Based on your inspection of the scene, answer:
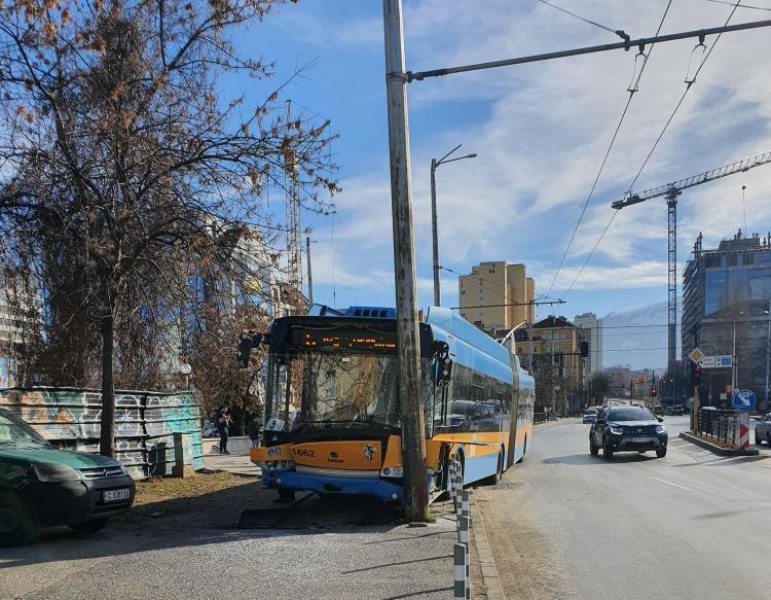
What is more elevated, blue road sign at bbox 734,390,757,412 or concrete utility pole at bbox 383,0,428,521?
concrete utility pole at bbox 383,0,428,521

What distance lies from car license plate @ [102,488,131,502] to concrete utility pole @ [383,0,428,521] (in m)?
3.59

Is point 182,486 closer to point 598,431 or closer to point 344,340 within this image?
point 344,340

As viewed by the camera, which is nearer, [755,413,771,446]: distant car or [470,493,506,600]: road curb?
[470,493,506,600]: road curb

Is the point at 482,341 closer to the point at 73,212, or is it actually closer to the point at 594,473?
the point at 594,473

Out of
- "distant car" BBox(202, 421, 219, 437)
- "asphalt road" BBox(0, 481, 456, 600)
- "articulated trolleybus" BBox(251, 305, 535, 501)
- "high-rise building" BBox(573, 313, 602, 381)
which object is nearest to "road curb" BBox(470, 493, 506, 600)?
"asphalt road" BBox(0, 481, 456, 600)

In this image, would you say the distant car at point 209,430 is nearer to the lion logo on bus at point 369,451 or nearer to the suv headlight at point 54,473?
the lion logo on bus at point 369,451

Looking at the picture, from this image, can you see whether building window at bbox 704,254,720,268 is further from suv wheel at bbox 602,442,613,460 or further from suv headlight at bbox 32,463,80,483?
suv headlight at bbox 32,463,80,483

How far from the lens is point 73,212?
10852mm

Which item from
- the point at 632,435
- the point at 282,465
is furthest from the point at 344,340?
the point at 632,435

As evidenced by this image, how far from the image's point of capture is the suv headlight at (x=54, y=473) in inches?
293

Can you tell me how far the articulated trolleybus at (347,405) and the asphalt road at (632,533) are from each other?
1664mm

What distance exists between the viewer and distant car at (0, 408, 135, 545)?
291 inches

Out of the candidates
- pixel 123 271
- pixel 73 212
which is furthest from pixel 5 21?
pixel 123 271

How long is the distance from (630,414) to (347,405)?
49.2 feet
